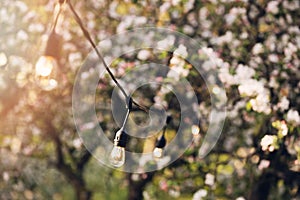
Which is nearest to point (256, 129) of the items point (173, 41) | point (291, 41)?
point (291, 41)

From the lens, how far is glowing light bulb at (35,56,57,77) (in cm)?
301

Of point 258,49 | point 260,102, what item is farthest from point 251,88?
point 258,49

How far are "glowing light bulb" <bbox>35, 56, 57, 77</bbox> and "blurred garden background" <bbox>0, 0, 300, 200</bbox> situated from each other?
13.7 feet

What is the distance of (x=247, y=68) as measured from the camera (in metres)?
7.54

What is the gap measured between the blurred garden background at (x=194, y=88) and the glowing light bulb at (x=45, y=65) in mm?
4183

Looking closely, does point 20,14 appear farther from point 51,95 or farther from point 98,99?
point 98,99

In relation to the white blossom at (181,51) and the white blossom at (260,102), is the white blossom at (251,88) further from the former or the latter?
the white blossom at (181,51)

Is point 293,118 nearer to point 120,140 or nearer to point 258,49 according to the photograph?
point 258,49

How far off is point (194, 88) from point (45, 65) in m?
5.17

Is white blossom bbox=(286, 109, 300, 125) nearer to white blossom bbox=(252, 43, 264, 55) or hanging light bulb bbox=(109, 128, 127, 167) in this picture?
white blossom bbox=(252, 43, 264, 55)

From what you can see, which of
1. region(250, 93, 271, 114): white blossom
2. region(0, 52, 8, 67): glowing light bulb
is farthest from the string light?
region(0, 52, 8, 67): glowing light bulb

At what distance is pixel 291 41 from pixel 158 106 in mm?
2083

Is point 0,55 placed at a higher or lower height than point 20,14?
lower

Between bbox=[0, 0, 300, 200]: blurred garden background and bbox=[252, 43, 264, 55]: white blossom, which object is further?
bbox=[252, 43, 264, 55]: white blossom
